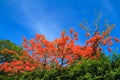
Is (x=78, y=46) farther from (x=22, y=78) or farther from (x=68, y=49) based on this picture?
(x=22, y=78)

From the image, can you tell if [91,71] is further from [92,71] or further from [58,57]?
[58,57]

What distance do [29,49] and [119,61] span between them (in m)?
15.5

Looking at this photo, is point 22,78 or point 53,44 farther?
point 53,44

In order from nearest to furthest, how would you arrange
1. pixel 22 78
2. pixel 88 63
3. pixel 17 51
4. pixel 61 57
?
pixel 88 63 < pixel 22 78 < pixel 61 57 < pixel 17 51

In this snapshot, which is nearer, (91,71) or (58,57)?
(91,71)

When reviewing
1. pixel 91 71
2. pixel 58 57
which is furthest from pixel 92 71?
pixel 58 57

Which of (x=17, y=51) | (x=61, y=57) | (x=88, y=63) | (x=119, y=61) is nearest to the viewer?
(x=119, y=61)

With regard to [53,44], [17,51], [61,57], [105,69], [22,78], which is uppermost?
[17,51]

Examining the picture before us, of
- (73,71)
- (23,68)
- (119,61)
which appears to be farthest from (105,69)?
(23,68)

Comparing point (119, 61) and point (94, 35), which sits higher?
point (94, 35)

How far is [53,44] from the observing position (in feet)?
73.0

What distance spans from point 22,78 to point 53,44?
450 inches

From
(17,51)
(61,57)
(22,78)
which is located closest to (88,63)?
(22,78)

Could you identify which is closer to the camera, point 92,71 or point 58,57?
point 92,71
